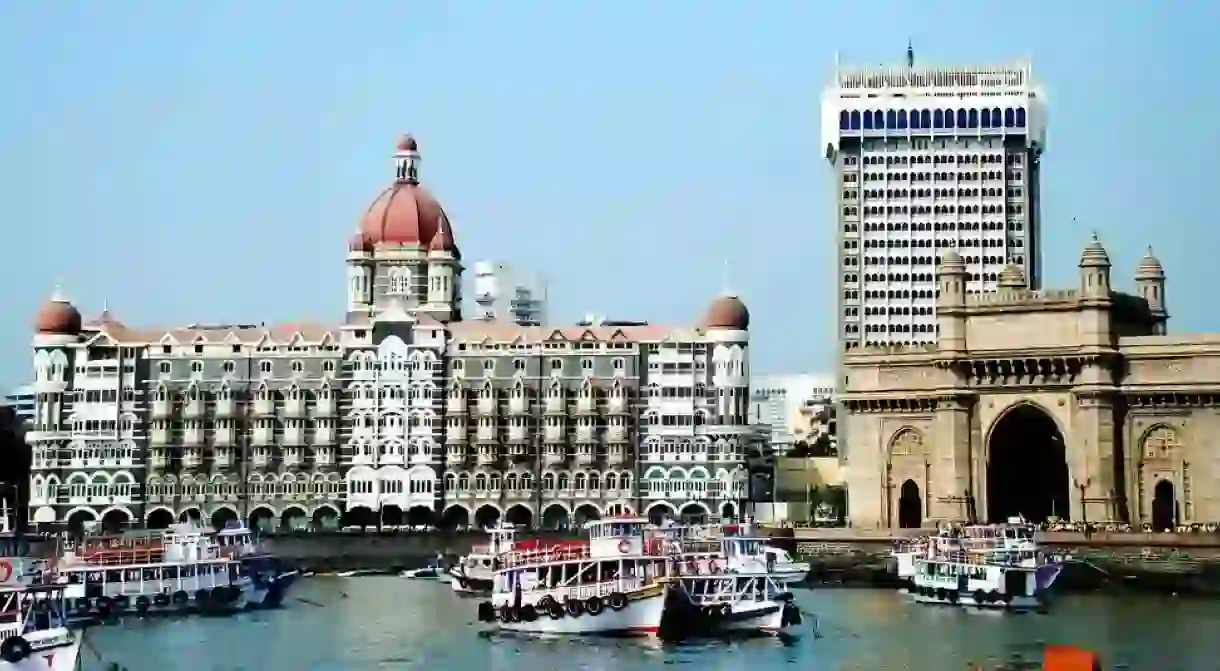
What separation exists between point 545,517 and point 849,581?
34.4 metres

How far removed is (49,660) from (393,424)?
263 feet

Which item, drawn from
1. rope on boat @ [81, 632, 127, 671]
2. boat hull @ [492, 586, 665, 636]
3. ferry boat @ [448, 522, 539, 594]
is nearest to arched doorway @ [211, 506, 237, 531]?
ferry boat @ [448, 522, 539, 594]

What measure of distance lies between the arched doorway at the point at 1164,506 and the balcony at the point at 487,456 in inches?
1839

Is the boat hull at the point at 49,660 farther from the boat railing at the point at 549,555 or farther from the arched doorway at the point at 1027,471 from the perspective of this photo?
the arched doorway at the point at 1027,471

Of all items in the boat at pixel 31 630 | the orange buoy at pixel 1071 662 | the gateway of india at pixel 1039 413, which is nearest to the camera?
the orange buoy at pixel 1071 662

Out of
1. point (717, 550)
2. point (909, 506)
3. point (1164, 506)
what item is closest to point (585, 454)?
point (909, 506)

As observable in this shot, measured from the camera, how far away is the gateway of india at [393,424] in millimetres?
143875

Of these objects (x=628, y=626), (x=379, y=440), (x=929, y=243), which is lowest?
(x=628, y=626)

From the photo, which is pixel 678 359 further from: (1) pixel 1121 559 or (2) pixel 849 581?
(1) pixel 1121 559

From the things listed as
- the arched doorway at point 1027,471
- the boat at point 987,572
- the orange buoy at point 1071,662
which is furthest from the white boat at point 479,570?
the orange buoy at point 1071,662

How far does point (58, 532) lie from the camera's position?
13775cm

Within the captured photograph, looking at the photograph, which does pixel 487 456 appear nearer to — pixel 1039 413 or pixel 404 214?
pixel 404 214

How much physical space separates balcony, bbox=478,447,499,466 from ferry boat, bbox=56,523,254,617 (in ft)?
138

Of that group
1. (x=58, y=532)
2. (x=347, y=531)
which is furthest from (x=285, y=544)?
(x=58, y=532)
